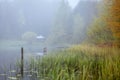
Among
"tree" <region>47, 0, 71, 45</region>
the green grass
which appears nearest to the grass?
the green grass

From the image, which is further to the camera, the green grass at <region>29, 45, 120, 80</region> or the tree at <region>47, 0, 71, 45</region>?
the tree at <region>47, 0, 71, 45</region>

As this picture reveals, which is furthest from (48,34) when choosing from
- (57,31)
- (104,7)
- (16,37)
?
(104,7)

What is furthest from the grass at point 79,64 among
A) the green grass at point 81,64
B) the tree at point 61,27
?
the tree at point 61,27

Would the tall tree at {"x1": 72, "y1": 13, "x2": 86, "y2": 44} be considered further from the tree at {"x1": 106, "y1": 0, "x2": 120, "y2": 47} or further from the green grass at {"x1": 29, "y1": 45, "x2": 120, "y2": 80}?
the tree at {"x1": 106, "y1": 0, "x2": 120, "y2": 47}

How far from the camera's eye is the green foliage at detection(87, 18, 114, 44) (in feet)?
12.2

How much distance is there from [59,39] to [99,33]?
16.8 inches

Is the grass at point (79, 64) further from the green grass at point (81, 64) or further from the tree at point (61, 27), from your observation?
the tree at point (61, 27)

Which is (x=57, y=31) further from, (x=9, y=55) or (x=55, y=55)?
(x=9, y=55)

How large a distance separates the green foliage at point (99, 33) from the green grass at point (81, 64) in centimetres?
9

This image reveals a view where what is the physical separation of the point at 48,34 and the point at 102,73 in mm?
694

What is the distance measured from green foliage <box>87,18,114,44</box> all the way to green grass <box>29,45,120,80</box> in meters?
0.09

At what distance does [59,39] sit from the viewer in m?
3.74

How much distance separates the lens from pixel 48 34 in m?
3.73

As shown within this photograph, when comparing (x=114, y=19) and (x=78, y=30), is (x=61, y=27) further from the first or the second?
(x=114, y=19)
